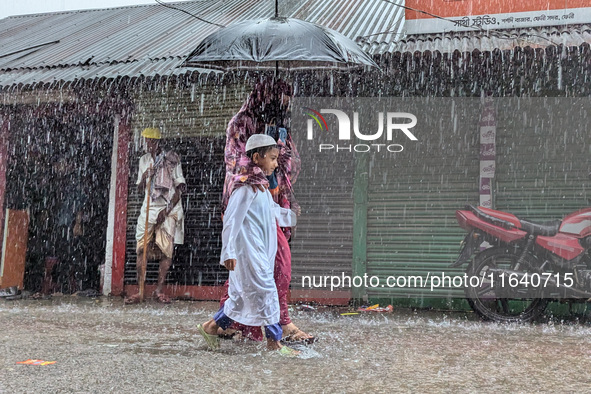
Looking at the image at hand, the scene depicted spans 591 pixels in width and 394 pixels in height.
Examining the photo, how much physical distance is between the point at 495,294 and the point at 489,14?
3.10 m

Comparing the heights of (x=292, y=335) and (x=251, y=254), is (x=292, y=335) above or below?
below

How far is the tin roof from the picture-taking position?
8.21 meters

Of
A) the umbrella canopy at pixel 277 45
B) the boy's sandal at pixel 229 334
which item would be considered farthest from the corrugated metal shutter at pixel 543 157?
the boy's sandal at pixel 229 334

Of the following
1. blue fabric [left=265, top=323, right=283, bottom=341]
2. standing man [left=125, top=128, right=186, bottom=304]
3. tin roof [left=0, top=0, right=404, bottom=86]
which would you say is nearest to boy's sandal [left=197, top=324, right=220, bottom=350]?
blue fabric [left=265, top=323, right=283, bottom=341]

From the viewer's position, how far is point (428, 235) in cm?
750

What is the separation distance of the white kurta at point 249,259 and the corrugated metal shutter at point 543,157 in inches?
147

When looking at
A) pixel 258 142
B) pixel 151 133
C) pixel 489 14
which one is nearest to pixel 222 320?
pixel 258 142

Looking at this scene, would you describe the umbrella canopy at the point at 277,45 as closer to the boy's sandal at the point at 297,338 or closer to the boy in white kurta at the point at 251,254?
the boy in white kurta at the point at 251,254

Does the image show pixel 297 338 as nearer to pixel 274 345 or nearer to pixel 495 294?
pixel 274 345

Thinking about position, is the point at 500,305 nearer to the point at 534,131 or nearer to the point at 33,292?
the point at 534,131

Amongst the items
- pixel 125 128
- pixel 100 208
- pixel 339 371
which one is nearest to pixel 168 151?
pixel 125 128

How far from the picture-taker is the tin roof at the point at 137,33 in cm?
821

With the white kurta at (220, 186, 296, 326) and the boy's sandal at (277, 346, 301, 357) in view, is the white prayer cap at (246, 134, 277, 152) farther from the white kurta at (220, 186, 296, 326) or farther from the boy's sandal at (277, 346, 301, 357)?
the boy's sandal at (277, 346, 301, 357)

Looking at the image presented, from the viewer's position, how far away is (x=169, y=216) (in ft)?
26.5
